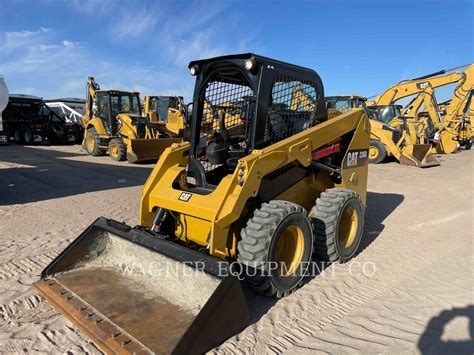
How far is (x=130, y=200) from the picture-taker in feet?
22.9

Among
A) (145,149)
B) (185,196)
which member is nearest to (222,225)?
(185,196)

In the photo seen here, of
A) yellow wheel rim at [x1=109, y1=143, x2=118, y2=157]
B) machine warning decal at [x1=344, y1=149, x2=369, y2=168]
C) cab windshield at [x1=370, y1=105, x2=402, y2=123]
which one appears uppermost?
cab windshield at [x1=370, y1=105, x2=402, y2=123]

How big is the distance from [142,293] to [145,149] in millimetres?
9410

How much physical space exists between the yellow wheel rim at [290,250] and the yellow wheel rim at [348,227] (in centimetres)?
95

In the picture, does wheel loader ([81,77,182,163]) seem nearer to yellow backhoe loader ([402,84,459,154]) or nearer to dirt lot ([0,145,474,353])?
dirt lot ([0,145,474,353])

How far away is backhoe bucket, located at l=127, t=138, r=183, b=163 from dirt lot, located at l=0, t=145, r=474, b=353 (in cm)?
413

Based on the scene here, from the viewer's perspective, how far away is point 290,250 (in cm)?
355

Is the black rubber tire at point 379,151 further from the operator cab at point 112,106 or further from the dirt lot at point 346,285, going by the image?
the operator cab at point 112,106

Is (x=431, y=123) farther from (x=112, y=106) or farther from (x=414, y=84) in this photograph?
(x=112, y=106)

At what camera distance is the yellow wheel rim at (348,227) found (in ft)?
14.1

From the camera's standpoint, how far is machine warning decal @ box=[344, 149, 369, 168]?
15.0 feet

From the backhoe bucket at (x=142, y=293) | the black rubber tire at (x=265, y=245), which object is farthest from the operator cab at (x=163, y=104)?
the black rubber tire at (x=265, y=245)

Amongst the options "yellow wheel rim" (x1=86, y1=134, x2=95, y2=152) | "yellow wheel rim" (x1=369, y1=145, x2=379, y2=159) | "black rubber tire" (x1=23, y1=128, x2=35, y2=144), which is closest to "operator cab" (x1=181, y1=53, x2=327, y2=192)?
"yellow wheel rim" (x1=369, y1=145, x2=379, y2=159)

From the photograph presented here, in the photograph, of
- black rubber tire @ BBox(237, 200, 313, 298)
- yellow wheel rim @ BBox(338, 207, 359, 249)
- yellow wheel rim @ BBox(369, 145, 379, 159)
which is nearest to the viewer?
black rubber tire @ BBox(237, 200, 313, 298)
